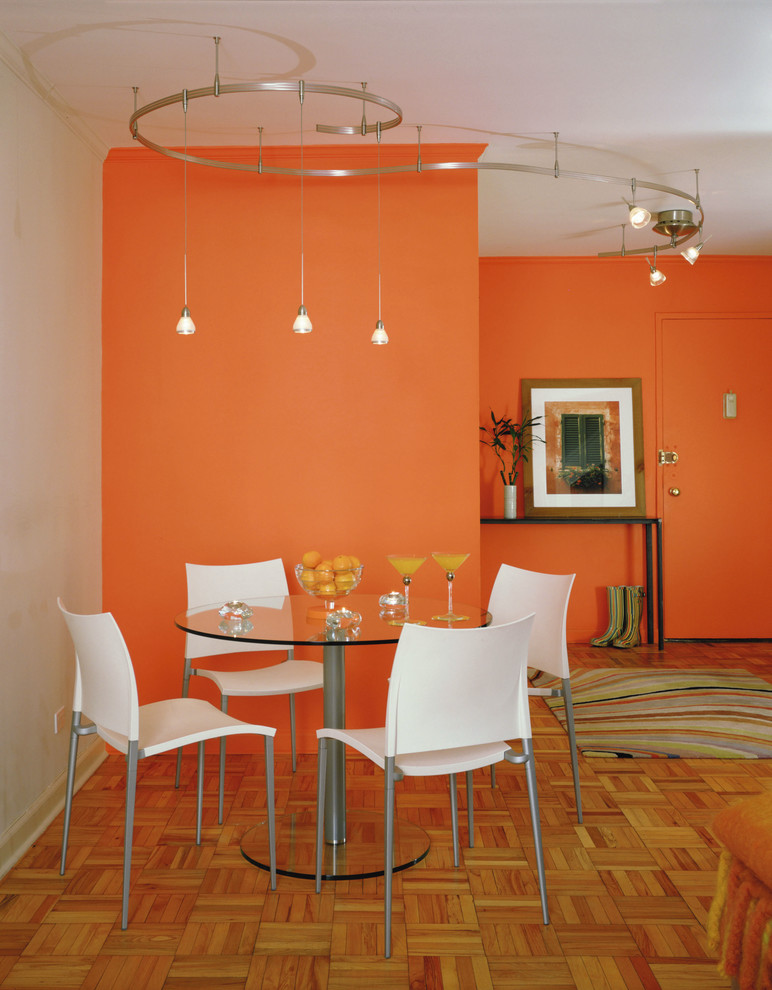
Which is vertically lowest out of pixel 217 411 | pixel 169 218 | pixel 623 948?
pixel 623 948

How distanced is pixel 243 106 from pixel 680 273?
372 centimetres

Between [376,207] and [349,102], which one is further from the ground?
[349,102]

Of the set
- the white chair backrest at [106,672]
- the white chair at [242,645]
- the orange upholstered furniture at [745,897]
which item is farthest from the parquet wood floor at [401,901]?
the white chair backrest at [106,672]

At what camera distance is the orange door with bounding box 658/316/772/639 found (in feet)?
19.7

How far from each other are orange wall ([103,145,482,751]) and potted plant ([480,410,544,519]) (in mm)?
2238

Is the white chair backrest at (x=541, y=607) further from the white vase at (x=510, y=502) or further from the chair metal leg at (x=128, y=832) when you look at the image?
the white vase at (x=510, y=502)

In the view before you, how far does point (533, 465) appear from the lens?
238 inches

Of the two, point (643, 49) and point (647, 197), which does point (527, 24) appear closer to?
point (643, 49)

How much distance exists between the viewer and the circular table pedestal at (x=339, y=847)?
265cm

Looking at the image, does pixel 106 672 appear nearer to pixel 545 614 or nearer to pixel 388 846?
pixel 388 846

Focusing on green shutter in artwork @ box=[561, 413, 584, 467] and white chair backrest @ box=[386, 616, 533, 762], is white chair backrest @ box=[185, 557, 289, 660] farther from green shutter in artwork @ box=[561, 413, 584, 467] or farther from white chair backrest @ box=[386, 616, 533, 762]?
green shutter in artwork @ box=[561, 413, 584, 467]

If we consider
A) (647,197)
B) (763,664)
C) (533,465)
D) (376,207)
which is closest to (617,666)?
(763,664)

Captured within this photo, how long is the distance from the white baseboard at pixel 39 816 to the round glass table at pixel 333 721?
2.34ft

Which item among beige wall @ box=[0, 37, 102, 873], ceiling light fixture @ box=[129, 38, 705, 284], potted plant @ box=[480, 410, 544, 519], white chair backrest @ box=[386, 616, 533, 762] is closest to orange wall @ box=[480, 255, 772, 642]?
potted plant @ box=[480, 410, 544, 519]
